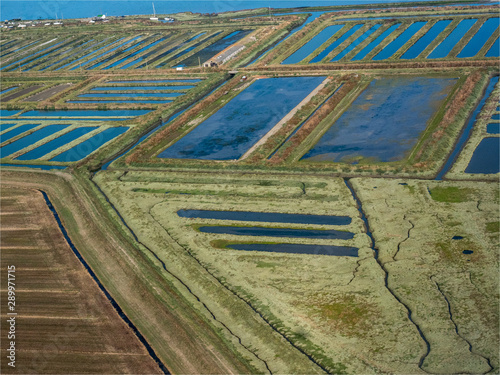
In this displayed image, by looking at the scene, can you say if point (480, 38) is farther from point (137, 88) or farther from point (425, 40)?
point (137, 88)

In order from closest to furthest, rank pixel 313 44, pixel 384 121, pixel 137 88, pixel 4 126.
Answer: pixel 384 121 < pixel 4 126 < pixel 137 88 < pixel 313 44

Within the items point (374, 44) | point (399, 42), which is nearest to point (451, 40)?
point (399, 42)

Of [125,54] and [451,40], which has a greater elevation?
[451,40]

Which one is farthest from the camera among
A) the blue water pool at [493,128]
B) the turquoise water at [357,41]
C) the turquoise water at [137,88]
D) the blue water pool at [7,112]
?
the turquoise water at [357,41]

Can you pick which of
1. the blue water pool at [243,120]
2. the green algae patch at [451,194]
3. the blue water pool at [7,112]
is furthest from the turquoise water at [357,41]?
the blue water pool at [7,112]

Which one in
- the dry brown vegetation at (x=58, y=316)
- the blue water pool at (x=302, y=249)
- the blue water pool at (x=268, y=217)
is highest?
the blue water pool at (x=268, y=217)

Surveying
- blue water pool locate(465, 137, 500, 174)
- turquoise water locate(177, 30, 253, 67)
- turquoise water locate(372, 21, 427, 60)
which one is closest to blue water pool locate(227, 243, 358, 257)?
blue water pool locate(465, 137, 500, 174)

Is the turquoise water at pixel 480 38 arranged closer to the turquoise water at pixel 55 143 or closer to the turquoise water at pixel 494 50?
the turquoise water at pixel 494 50
